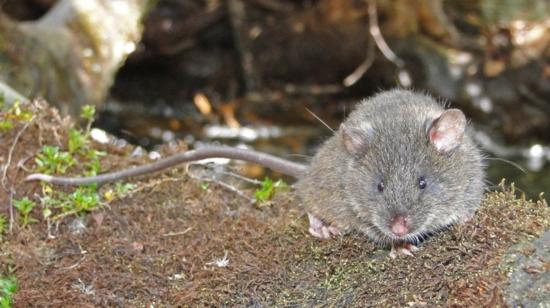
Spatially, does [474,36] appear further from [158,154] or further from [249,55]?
[158,154]

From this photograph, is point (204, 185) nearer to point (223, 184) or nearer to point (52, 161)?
point (223, 184)

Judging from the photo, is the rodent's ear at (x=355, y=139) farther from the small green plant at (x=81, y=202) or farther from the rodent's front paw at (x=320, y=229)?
the small green plant at (x=81, y=202)

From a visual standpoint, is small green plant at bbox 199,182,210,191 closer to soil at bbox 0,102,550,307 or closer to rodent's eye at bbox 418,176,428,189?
soil at bbox 0,102,550,307

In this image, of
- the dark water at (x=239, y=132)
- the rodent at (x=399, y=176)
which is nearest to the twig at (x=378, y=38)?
the dark water at (x=239, y=132)

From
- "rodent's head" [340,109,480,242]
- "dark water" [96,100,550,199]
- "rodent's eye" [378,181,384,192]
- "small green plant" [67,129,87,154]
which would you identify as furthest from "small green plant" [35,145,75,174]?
"dark water" [96,100,550,199]

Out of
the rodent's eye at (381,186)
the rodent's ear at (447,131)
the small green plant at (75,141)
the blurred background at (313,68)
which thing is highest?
the rodent's ear at (447,131)

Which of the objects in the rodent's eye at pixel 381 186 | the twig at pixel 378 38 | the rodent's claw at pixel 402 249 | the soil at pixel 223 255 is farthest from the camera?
the twig at pixel 378 38

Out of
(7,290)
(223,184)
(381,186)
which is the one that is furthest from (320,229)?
(7,290)
